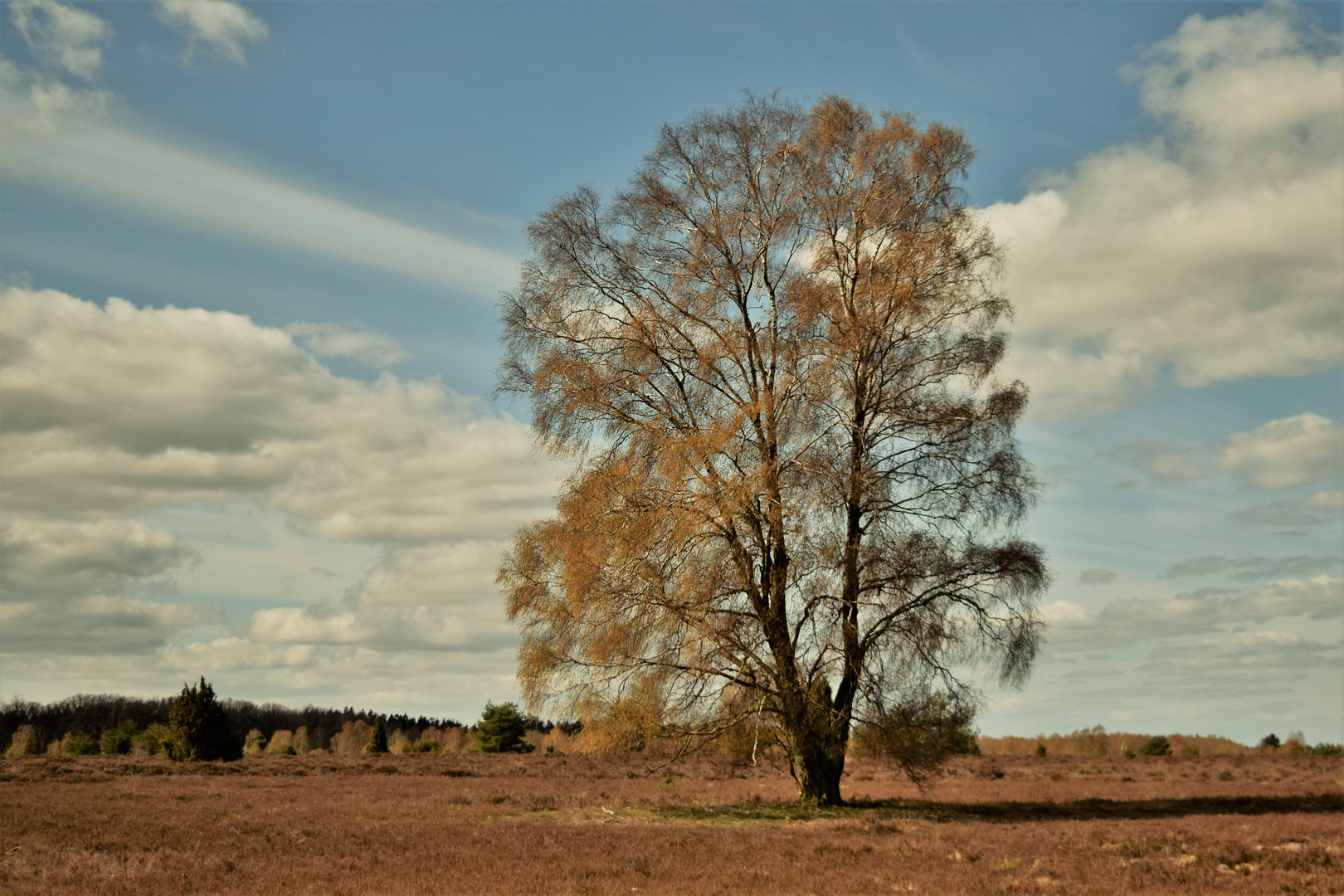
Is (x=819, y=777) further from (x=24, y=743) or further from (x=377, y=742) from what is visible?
(x=24, y=743)

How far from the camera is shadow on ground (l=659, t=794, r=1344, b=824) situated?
19672 millimetres

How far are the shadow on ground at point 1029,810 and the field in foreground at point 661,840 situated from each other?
97mm

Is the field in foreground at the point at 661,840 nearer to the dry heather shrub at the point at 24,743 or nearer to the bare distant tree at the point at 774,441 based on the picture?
the bare distant tree at the point at 774,441

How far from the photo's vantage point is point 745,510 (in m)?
18.9

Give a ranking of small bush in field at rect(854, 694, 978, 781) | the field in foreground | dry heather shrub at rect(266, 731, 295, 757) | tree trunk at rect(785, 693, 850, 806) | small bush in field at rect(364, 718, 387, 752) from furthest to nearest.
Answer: small bush in field at rect(364, 718, 387, 752) → dry heather shrub at rect(266, 731, 295, 757) → small bush in field at rect(854, 694, 978, 781) → tree trunk at rect(785, 693, 850, 806) → the field in foreground

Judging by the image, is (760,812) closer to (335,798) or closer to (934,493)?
(934,493)

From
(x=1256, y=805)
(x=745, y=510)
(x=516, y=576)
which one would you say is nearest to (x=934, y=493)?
(x=745, y=510)

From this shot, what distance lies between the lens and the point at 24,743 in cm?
6594

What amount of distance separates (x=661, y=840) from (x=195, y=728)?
112 feet

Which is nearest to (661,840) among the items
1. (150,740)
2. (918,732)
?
(918,732)

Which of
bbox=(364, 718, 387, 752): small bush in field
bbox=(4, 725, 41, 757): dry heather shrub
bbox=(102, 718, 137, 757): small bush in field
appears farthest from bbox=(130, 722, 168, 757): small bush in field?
bbox=(364, 718, 387, 752): small bush in field

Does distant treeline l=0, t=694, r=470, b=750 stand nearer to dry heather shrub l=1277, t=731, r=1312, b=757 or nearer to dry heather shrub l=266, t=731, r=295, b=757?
dry heather shrub l=266, t=731, r=295, b=757

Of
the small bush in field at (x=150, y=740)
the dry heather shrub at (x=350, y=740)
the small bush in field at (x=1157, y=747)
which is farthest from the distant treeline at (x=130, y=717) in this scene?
the small bush in field at (x=1157, y=747)

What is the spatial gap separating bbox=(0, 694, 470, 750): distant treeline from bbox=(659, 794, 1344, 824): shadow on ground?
279 feet
